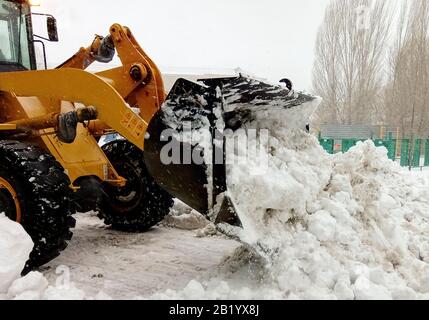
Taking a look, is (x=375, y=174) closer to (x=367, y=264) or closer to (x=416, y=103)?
(x=367, y=264)

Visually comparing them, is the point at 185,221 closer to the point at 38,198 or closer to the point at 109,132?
the point at 109,132

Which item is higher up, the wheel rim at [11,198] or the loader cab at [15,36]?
the loader cab at [15,36]

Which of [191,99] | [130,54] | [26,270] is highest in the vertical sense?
[130,54]

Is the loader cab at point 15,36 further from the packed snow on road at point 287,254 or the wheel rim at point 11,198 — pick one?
the packed snow on road at point 287,254

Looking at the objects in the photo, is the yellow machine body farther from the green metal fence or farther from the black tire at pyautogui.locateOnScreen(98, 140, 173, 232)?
the green metal fence

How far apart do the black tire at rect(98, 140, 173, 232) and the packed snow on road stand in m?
0.86

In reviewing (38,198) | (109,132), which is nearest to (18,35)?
(109,132)

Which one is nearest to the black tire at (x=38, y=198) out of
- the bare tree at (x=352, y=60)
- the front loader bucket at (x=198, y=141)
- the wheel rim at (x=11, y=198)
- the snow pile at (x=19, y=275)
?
the wheel rim at (x=11, y=198)

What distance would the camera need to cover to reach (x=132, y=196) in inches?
201

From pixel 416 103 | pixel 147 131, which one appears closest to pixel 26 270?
pixel 147 131

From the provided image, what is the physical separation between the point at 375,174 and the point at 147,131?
2.39m

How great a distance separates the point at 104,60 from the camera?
471 centimetres

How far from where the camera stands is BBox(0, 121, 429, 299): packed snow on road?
302 cm

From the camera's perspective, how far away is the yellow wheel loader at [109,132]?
317 cm
